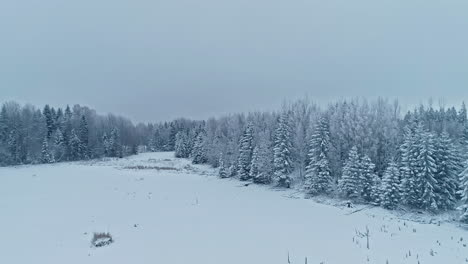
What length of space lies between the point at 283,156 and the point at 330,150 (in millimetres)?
6479

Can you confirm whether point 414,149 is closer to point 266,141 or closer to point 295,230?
point 295,230

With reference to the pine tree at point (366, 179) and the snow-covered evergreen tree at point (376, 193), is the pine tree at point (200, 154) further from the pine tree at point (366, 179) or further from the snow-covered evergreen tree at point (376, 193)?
the snow-covered evergreen tree at point (376, 193)

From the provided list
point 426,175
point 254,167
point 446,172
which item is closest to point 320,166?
point 426,175

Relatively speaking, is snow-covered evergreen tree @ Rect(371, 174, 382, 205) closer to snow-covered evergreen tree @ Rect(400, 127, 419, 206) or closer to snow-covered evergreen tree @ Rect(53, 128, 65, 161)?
snow-covered evergreen tree @ Rect(400, 127, 419, 206)

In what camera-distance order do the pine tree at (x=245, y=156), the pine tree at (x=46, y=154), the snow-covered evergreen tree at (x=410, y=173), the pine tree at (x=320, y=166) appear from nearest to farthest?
1. the snow-covered evergreen tree at (x=410, y=173)
2. the pine tree at (x=320, y=166)
3. the pine tree at (x=245, y=156)
4. the pine tree at (x=46, y=154)

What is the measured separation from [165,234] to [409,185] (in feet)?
76.4

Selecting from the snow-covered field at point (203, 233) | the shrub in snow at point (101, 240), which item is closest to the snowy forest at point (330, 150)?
the snow-covered field at point (203, 233)

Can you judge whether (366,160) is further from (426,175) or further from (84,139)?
(84,139)

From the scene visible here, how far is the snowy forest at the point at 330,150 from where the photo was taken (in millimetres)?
27000

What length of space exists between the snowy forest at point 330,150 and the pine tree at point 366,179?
0.10 metres

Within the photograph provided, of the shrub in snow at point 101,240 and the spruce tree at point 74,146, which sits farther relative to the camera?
the spruce tree at point 74,146

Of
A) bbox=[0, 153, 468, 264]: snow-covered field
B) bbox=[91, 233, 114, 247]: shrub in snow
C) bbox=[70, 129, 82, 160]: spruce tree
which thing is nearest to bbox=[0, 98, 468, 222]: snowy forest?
bbox=[70, 129, 82, 160]: spruce tree

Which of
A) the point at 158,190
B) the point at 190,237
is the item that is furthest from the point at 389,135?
the point at 190,237

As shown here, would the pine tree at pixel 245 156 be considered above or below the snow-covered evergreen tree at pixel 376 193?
above
